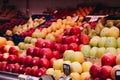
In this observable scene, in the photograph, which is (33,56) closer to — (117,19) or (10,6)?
(117,19)

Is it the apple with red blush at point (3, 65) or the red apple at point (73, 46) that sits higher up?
the red apple at point (73, 46)

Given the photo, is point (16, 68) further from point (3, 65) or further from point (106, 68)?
point (106, 68)

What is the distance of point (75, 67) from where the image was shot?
2.94 m

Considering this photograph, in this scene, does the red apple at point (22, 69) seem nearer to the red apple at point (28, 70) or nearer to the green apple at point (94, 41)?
the red apple at point (28, 70)

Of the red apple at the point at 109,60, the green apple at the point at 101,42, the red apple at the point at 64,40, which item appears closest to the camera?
the red apple at the point at 109,60

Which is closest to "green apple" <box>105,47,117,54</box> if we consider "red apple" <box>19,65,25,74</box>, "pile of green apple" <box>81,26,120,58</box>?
"pile of green apple" <box>81,26,120,58</box>

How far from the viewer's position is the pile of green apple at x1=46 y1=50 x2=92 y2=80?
2.91 meters

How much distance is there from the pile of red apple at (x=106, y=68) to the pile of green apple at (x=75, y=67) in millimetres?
171

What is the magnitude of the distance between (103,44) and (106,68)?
2.59 feet

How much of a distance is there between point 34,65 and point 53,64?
284 mm

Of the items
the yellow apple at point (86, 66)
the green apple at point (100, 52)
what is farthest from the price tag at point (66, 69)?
the green apple at point (100, 52)

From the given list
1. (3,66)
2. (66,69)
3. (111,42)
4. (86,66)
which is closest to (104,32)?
(111,42)

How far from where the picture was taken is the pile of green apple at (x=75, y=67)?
9.55 ft

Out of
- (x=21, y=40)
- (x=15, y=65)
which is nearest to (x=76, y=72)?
(x=15, y=65)
